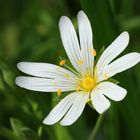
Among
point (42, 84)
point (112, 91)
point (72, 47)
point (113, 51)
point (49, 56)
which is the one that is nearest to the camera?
point (112, 91)

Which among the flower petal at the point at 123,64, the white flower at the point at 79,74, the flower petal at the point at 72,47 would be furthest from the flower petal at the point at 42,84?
the flower petal at the point at 123,64

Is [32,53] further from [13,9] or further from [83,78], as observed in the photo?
[83,78]

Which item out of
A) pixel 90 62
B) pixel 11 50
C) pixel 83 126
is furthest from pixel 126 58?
pixel 11 50

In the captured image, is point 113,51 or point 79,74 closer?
point 113,51

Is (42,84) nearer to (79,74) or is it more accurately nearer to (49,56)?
(79,74)

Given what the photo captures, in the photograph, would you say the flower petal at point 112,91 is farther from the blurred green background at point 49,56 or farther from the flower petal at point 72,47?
the blurred green background at point 49,56

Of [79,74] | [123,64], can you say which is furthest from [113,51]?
[79,74]
